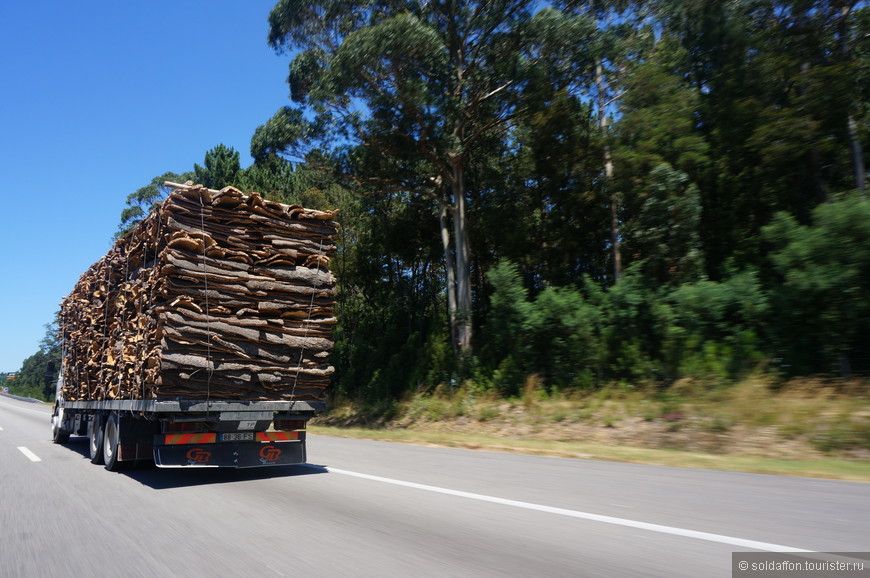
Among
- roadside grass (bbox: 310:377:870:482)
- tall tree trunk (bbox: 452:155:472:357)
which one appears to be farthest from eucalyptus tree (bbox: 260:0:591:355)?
roadside grass (bbox: 310:377:870:482)

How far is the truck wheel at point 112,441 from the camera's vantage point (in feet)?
33.6

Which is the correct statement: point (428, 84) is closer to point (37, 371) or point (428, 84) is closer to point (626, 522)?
point (626, 522)

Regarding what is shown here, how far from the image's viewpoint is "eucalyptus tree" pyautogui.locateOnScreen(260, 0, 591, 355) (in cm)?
2209

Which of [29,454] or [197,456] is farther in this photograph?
[29,454]

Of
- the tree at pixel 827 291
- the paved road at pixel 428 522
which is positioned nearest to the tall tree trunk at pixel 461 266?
the tree at pixel 827 291

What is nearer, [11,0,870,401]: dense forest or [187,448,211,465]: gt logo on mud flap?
[187,448,211,465]: gt logo on mud flap

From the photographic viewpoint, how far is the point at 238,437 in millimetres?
9141

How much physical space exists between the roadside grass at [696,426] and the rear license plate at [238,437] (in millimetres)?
5477

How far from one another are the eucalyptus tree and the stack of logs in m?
13.5

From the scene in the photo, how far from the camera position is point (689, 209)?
1827 cm

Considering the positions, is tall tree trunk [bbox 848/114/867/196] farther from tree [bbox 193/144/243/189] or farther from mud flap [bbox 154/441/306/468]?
tree [bbox 193/144/243/189]

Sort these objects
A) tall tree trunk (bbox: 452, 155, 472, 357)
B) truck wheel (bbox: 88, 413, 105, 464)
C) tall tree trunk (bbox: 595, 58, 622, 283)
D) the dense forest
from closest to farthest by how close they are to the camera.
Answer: truck wheel (bbox: 88, 413, 105, 464) < the dense forest < tall tree trunk (bbox: 595, 58, 622, 283) < tall tree trunk (bbox: 452, 155, 472, 357)

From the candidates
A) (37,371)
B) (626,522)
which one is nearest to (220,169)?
(626,522)

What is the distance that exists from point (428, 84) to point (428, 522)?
19.2m
